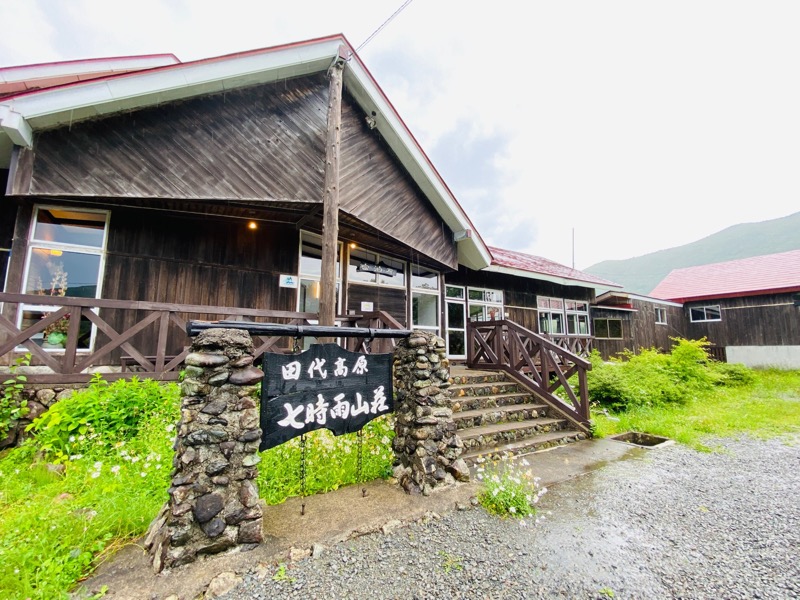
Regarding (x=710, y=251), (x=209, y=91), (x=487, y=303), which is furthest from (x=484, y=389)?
(x=710, y=251)

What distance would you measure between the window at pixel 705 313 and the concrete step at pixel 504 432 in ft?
58.0

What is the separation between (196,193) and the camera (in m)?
5.22

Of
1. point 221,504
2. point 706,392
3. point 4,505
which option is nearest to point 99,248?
point 4,505

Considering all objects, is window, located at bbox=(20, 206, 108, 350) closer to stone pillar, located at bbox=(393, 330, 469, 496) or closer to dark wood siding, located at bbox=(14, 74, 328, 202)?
dark wood siding, located at bbox=(14, 74, 328, 202)

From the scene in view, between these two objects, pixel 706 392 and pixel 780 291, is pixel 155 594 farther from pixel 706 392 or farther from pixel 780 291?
pixel 780 291

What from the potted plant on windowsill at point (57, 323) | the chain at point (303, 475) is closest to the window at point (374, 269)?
the potted plant on windowsill at point (57, 323)

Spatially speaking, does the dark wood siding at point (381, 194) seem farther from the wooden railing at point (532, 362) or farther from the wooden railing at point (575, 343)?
the wooden railing at point (575, 343)

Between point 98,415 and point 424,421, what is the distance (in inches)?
151

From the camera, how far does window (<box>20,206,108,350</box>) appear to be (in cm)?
524

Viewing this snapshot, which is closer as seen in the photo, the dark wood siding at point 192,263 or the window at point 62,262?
the window at point 62,262

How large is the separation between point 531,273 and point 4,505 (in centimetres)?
1168

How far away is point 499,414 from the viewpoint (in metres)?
5.75

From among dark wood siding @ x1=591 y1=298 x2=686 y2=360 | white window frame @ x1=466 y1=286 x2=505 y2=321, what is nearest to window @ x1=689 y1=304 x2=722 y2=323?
dark wood siding @ x1=591 y1=298 x2=686 y2=360

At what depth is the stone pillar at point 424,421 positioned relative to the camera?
12.2ft
